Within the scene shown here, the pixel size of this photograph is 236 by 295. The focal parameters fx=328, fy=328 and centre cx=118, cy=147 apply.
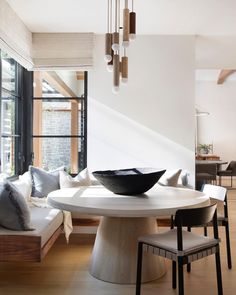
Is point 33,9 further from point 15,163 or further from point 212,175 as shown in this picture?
point 212,175

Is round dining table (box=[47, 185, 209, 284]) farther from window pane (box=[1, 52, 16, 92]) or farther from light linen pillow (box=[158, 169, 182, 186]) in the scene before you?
window pane (box=[1, 52, 16, 92])

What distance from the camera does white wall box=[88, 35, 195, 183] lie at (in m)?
4.56

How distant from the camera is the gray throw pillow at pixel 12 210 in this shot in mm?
2479

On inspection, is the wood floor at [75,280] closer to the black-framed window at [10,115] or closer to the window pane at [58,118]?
the black-framed window at [10,115]

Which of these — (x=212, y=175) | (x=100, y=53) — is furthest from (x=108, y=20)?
(x=212, y=175)

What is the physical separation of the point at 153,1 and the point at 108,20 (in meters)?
0.72

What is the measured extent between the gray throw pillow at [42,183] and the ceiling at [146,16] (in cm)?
187

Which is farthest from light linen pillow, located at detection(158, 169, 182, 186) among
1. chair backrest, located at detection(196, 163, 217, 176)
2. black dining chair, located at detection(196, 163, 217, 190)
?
chair backrest, located at detection(196, 163, 217, 176)

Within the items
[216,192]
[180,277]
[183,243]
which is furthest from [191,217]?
[216,192]

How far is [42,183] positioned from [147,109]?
1.77 m

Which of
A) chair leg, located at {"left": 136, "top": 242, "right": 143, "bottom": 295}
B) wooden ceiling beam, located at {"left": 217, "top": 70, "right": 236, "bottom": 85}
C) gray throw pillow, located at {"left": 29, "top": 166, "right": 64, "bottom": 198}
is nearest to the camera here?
chair leg, located at {"left": 136, "top": 242, "right": 143, "bottom": 295}

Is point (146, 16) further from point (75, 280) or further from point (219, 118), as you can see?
point (219, 118)

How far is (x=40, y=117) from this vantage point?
15.9 feet

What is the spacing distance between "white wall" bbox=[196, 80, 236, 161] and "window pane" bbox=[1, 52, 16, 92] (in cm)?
677
